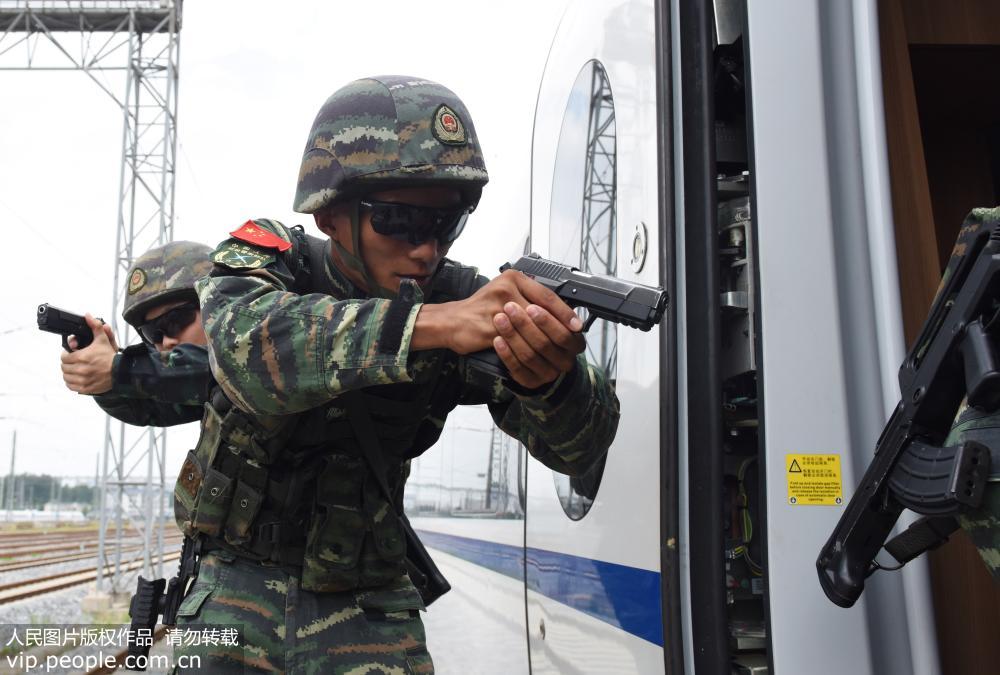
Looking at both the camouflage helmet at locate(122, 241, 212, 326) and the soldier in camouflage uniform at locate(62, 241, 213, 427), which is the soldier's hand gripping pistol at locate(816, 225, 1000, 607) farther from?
the camouflage helmet at locate(122, 241, 212, 326)

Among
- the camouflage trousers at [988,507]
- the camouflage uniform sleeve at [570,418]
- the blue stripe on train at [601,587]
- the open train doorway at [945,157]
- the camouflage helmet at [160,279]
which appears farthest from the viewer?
the camouflage helmet at [160,279]

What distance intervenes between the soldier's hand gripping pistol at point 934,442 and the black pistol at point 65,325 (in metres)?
1.77

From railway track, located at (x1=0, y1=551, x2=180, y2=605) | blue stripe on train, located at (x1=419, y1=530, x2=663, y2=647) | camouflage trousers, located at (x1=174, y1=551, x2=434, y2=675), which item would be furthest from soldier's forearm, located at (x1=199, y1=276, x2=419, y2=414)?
railway track, located at (x1=0, y1=551, x2=180, y2=605)

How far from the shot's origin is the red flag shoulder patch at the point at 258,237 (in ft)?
5.77

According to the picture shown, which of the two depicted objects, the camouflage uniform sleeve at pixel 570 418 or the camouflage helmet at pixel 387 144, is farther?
the camouflage helmet at pixel 387 144

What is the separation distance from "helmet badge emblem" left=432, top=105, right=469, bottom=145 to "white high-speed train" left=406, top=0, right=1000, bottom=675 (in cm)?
43

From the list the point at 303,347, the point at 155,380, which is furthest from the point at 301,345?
the point at 155,380

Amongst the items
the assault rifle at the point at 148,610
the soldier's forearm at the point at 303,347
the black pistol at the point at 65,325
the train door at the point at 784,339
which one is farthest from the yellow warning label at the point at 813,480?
the black pistol at the point at 65,325

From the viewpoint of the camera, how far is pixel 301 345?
1497 millimetres

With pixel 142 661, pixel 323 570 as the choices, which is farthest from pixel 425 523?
pixel 323 570

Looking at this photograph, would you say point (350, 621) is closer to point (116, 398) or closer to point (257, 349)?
point (257, 349)

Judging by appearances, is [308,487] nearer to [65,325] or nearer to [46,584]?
[65,325]

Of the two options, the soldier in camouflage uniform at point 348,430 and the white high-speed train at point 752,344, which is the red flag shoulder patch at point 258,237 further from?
the white high-speed train at point 752,344

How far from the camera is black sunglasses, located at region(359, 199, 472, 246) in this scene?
1787 mm
